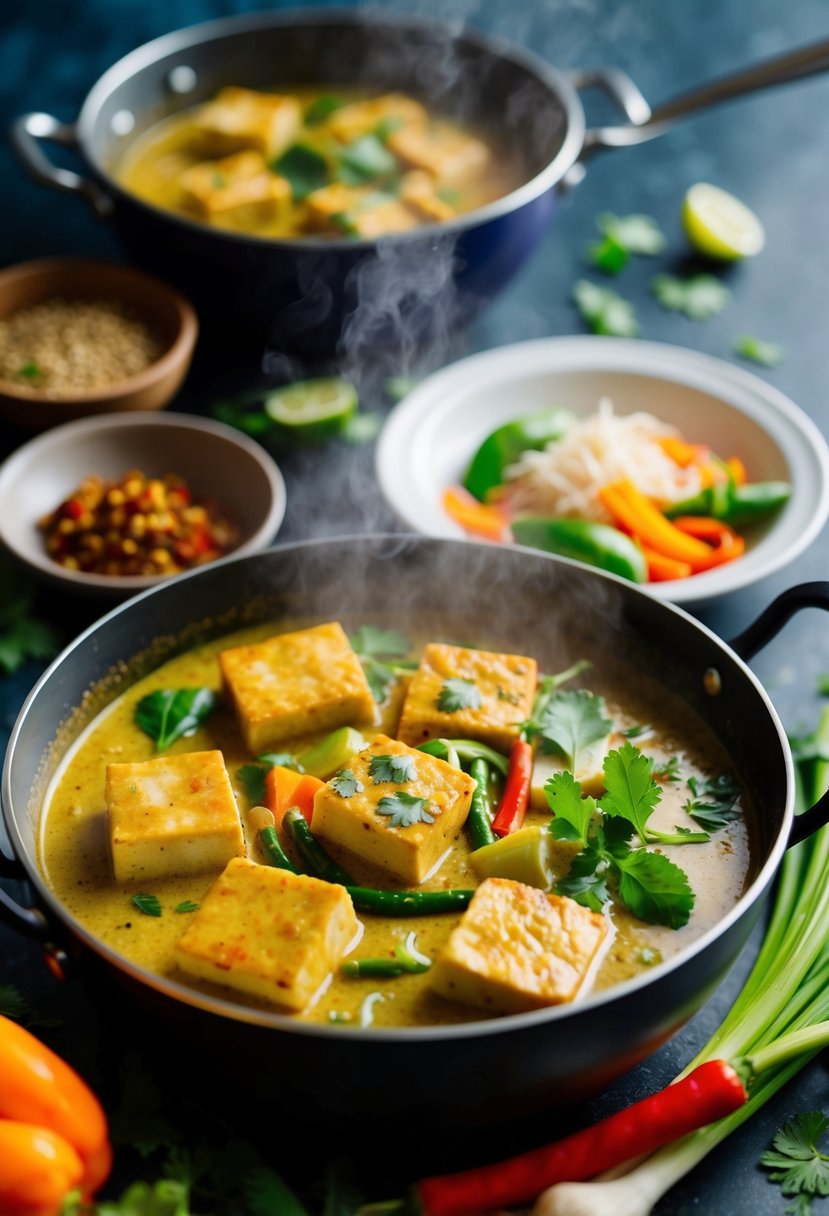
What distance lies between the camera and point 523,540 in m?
3.67

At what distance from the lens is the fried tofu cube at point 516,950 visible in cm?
219

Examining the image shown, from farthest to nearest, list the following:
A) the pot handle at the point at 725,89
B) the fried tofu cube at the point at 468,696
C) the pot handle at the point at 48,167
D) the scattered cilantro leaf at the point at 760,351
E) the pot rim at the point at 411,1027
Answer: the scattered cilantro leaf at the point at 760,351 < the pot handle at the point at 48,167 < the pot handle at the point at 725,89 < the fried tofu cube at the point at 468,696 < the pot rim at the point at 411,1027

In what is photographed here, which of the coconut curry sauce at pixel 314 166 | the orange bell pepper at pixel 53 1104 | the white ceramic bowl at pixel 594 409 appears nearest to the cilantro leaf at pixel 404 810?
the orange bell pepper at pixel 53 1104

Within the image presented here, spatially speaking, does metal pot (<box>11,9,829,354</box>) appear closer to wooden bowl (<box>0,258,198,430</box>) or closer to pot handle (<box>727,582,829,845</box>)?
wooden bowl (<box>0,258,198,430</box>)

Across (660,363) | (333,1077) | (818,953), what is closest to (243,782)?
(333,1077)

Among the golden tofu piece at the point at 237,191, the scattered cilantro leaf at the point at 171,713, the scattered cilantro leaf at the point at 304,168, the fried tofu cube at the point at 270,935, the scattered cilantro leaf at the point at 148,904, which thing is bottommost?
the scattered cilantro leaf at the point at 171,713

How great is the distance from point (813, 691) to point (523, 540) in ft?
2.83

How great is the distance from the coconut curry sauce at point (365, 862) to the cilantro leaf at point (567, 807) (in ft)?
0.30

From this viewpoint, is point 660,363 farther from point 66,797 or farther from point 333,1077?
point 333,1077

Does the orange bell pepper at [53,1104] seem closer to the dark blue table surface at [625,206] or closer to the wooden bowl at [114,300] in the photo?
the dark blue table surface at [625,206]

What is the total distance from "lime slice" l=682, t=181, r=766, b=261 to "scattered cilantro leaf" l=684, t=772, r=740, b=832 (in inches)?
108

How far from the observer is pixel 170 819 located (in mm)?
2525

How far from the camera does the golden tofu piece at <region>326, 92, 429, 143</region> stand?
15.4 ft

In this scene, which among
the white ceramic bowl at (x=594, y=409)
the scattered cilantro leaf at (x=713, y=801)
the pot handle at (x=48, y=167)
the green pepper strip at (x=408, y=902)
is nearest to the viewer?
the green pepper strip at (x=408, y=902)
